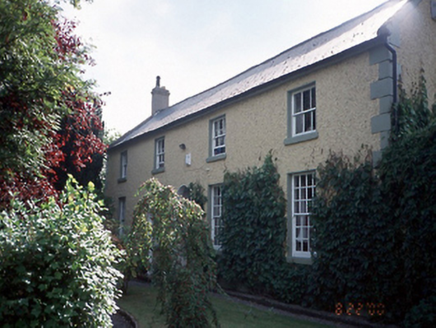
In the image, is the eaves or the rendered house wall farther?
the rendered house wall

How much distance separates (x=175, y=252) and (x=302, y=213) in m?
5.36

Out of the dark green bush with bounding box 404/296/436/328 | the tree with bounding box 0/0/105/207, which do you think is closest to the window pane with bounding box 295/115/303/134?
the dark green bush with bounding box 404/296/436/328

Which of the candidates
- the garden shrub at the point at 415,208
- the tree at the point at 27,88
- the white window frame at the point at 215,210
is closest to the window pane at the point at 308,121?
the garden shrub at the point at 415,208

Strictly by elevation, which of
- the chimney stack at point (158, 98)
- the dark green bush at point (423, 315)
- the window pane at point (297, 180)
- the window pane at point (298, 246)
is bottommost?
the dark green bush at point (423, 315)

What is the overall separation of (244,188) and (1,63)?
26.8ft

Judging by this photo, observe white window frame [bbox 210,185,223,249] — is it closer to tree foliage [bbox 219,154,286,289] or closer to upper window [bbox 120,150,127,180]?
tree foliage [bbox 219,154,286,289]

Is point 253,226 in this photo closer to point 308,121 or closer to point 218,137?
point 308,121

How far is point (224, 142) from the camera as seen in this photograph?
47.9 feet

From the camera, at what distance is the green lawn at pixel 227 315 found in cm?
880

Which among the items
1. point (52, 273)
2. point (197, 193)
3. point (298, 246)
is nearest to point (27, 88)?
point (52, 273)

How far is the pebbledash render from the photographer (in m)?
9.88

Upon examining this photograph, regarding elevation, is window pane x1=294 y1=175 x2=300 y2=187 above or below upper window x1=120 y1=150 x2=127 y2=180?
below

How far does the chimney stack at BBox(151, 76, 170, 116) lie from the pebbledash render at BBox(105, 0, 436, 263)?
30.1 feet

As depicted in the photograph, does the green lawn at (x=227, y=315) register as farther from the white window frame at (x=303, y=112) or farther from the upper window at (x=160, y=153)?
the upper window at (x=160, y=153)
